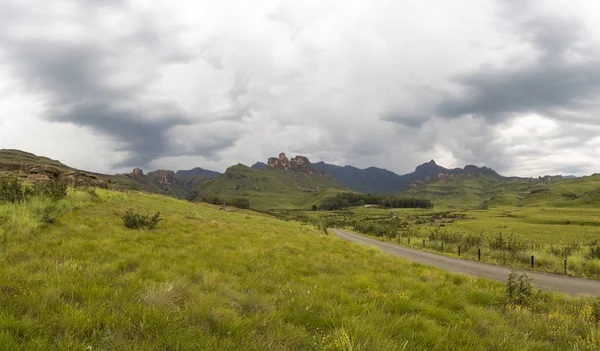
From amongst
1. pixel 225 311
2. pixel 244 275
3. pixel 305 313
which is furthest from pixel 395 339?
pixel 244 275

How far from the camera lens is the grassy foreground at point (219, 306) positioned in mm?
4625

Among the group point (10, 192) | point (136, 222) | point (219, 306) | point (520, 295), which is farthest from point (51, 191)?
point (520, 295)

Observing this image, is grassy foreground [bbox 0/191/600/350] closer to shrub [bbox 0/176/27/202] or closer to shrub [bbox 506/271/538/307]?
shrub [bbox 506/271/538/307]

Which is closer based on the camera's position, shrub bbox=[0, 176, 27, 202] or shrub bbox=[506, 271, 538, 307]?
shrub bbox=[506, 271, 538, 307]

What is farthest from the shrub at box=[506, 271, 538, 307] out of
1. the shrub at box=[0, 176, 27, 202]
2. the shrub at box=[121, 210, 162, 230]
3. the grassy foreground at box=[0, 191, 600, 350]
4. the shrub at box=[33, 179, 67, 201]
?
the shrub at box=[33, 179, 67, 201]

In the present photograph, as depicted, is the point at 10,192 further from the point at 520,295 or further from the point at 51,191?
the point at 520,295

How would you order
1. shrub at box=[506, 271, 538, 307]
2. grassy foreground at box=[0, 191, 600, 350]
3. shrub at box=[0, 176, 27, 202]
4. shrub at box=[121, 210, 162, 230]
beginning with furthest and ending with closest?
shrub at box=[121, 210, 162, 230] → shrub at box=[0, 176, 27, 202] → shrub at box=[506, 271, 538, 307] → grassy foreground at box=[0, 191, 600, 350]

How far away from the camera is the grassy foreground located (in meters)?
4.62

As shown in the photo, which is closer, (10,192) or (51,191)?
(10,192)

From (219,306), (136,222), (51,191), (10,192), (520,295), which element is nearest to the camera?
(219,306)

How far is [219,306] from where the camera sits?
597cm

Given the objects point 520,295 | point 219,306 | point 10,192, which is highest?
point 10,192

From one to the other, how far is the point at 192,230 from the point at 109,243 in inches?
278

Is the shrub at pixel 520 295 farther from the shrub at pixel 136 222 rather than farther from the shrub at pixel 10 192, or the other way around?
the shrub at pixel 10 192
